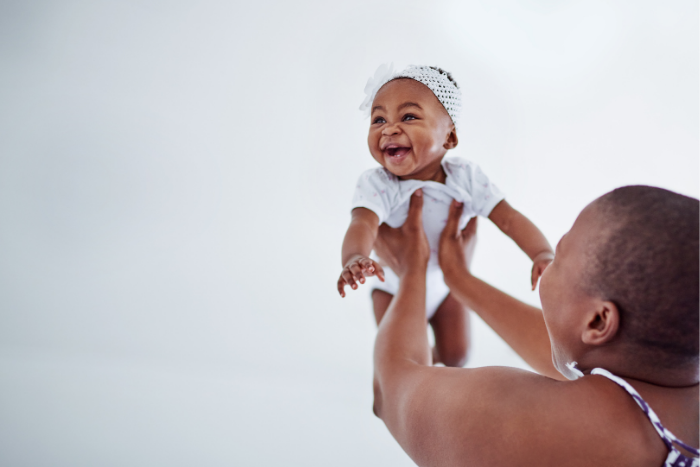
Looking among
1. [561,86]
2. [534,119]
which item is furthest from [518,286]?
[561,86]

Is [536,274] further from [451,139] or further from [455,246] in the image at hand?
[451,139]

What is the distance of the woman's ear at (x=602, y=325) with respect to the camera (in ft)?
2.06

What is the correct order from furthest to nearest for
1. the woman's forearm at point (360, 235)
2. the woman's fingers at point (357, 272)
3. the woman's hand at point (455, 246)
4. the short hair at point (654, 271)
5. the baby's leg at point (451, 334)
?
the baby's leg at point (451, 334)
the woman's hand at point (455, 246)
the woman's forearm at point (360, 235)
the woman's fingers at point (357, 272)
the short hair at point (654, 271)

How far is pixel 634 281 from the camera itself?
607 mm

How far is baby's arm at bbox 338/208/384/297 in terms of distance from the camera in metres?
1.00

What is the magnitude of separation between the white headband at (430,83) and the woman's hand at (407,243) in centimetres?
26

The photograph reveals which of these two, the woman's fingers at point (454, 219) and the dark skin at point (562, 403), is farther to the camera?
the woman's fingers at point (454, 219)

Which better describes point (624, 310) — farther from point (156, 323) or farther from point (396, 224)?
point (156, 323)

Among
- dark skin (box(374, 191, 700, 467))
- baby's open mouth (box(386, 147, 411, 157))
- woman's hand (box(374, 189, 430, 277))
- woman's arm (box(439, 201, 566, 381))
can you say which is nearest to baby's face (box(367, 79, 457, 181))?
baby's open mouth (box(386, 147, 411, 157))

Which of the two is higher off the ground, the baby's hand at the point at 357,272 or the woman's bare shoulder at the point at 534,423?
the baby's hand at the point at 357,272

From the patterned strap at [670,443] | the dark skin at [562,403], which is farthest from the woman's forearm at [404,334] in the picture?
the patterned strap at [670,443]

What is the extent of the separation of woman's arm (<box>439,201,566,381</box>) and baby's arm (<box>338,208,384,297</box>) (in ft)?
0.87

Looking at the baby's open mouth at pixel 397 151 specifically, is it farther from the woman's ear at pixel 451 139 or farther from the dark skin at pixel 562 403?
the dark skin at pixel 562 403

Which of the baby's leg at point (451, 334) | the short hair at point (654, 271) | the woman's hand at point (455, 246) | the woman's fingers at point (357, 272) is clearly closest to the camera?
the short hair at point (654, 271)
